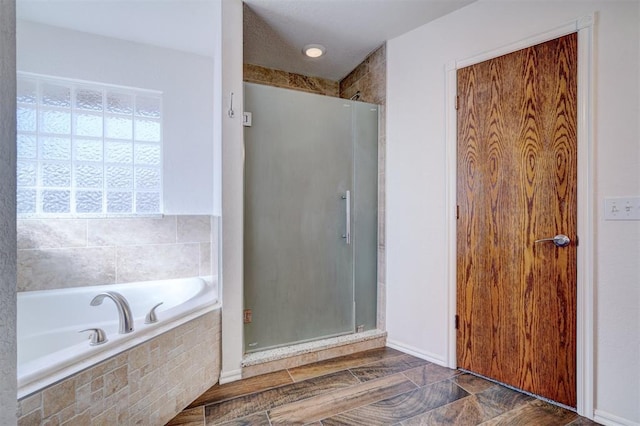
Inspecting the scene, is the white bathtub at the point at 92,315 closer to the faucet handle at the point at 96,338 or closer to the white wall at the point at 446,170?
the faucet handle at the point at 96,338

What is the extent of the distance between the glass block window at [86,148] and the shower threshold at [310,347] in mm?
1392

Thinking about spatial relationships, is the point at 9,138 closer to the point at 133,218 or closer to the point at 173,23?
the point at 133,218

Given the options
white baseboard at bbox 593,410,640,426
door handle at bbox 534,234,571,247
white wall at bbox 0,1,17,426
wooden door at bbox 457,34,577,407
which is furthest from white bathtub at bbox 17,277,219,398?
white baseboard at bbox 593,410,640,426

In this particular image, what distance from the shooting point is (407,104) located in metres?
2.35

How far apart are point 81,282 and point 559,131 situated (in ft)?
10.2

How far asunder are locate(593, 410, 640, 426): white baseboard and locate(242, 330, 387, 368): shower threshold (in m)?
1.26

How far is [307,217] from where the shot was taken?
7.52 ft

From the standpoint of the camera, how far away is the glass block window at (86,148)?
6.98ft

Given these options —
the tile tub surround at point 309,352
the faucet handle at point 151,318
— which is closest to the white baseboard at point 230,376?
the tile tub surround at point 309,352

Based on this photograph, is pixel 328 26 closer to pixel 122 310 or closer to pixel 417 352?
pixel 122 310

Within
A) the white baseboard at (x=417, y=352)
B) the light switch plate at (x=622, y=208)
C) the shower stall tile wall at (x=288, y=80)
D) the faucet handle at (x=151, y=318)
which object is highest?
the shower stall tile wall at (x=288, y=80)

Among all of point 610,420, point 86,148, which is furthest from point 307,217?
point 610,420

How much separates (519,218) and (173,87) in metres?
2.69

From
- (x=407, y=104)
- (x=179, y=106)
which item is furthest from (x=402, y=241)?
(x=179, y=106)
